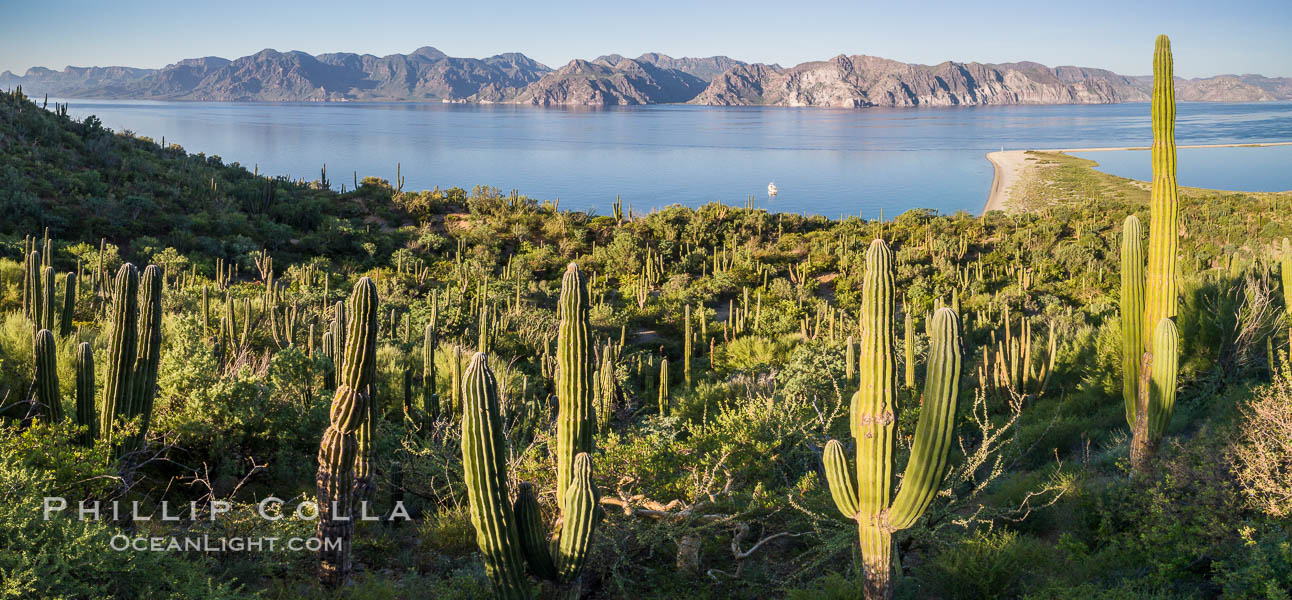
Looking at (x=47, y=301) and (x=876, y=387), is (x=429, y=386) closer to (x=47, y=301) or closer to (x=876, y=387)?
(x=47, y=301)

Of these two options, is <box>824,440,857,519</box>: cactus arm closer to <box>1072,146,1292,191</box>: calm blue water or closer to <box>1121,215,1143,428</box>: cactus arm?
<box>1121,215,1143,428</box>: cactus arm

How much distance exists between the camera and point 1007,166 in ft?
204

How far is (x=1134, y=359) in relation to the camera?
305 inches

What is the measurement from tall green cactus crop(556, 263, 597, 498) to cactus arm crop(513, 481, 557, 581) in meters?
0.28

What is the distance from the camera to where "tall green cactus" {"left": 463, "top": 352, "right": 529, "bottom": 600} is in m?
4.89

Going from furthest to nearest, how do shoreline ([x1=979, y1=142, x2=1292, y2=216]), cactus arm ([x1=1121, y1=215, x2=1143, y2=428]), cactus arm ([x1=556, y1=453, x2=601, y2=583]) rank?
shoreline ([x1=979, y1=142, x2=1292, y2=216]), cactus arm ([x1=1121, y1=215, x2=1143, y2=428]), cactus arm ([x1=556, y1=453, x2=601, y2=583])

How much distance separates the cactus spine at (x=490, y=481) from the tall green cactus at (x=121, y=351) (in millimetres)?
3822

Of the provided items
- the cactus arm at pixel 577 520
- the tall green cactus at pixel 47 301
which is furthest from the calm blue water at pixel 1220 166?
the tall green cactus at pixel 47 301

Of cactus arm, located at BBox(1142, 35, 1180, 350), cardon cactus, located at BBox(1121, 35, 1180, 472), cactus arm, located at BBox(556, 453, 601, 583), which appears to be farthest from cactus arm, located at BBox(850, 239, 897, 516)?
cactus arm, located at BBox(1142, 35, 1180, 350)

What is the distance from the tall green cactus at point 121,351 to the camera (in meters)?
6.73

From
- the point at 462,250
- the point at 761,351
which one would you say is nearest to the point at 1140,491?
the point at 761,351

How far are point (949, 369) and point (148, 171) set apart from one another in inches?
1249

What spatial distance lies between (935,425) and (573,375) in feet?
8.27

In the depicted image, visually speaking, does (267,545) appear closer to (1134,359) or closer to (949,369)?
(949,369)
